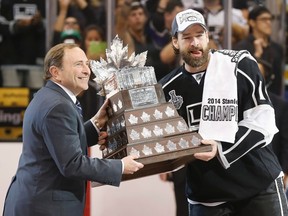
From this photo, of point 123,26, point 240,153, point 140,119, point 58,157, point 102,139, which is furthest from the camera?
point 123,26

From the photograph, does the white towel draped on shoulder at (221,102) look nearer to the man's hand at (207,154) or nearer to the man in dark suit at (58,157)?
the man's hand at (207,154)

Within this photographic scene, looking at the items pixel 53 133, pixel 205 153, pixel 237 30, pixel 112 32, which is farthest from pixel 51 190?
pixel 237 30

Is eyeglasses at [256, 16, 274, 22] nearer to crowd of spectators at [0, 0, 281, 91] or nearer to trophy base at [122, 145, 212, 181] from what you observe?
crowd of spectators at [0, 0, 281, 91]

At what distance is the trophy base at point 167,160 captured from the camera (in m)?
2.58

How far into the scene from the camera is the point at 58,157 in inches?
96.9

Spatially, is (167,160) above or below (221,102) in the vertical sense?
below

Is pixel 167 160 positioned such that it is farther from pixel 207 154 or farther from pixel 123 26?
pixel 123 26

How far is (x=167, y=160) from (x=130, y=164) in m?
0.19

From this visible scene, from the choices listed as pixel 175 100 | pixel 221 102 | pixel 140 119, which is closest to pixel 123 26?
pixel 175 100

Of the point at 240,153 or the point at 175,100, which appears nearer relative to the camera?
the point at 240,153

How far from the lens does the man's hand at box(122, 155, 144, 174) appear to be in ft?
8.32

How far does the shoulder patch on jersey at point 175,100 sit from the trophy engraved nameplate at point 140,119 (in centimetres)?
21

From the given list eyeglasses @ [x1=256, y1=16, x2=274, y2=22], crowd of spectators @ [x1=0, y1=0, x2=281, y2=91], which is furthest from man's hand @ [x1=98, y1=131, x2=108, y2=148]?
eyeglasses @ [x1=256, y1=16, x2=274, y2=22]

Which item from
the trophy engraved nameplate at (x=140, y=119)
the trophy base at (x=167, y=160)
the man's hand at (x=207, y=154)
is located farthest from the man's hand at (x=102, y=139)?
the man's hand at (x=207, y=154)
